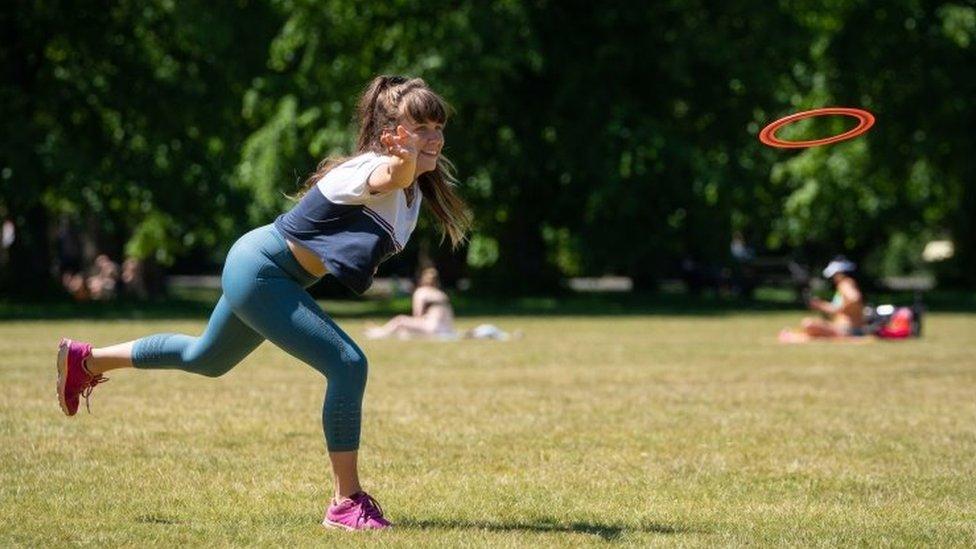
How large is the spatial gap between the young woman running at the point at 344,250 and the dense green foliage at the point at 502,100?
Answer: 75.2ft

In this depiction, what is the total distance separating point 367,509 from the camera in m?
6.80

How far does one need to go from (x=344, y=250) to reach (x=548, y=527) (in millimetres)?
1527

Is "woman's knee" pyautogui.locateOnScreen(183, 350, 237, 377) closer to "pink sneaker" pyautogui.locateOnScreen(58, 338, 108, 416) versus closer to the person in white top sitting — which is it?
"pink sneaker" pyautogui.locateOnScreen(58, 338, 108, 416)

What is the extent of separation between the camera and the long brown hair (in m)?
6.80

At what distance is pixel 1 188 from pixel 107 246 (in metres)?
16.4

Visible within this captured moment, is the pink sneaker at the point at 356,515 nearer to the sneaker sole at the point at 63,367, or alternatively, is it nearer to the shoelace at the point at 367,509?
the shoelace at the point at 367,509

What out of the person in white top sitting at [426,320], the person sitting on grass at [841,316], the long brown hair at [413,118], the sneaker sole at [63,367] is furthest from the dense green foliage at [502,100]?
the long brown hair at [413,118]

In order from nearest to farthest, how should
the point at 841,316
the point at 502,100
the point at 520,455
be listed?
the point at 520,455 < the point at 841,316 < the point at 502,100

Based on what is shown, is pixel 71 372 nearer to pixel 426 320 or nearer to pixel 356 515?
pixel 356 515

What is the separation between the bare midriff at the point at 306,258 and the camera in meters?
6.90

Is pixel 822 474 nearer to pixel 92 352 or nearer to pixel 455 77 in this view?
pixel 92 352

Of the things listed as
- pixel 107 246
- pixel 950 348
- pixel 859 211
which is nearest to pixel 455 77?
pixel 950 348

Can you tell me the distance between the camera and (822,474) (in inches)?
345

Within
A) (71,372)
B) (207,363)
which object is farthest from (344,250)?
(71,372)
